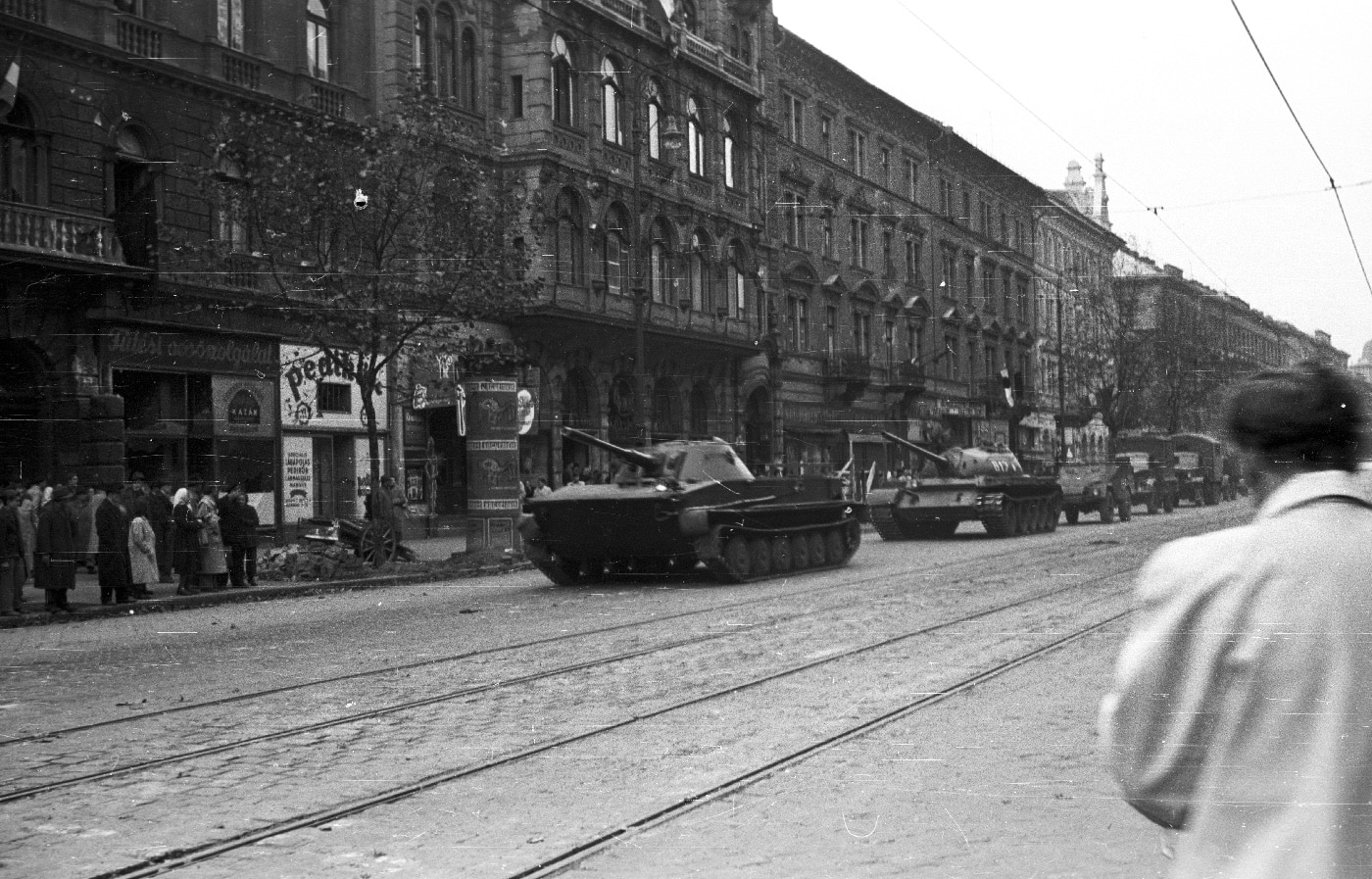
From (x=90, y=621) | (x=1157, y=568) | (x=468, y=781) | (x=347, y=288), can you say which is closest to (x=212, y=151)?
(x=347, y=288)

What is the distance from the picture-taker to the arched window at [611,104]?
34812mm

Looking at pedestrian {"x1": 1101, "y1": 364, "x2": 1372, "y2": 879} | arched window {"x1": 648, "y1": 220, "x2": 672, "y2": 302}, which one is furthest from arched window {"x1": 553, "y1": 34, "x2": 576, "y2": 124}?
pedestrian {"x1": 1101, "y1": 364, "x2": 1372, "y2": 879}

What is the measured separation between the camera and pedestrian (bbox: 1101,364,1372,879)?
6.95 feet

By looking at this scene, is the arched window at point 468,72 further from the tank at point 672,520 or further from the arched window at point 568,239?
the tank at point 672,520

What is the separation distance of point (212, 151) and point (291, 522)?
6.68m

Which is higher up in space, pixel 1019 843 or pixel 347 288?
pixel 347 288

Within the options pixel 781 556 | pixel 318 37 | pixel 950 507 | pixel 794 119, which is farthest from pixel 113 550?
pixel 794 119

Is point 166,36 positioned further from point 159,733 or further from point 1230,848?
point 1230,848

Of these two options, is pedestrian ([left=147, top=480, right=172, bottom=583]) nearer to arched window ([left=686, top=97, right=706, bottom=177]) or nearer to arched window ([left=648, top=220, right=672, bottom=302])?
arched window ([left=648, top=220, right=672, bottom=302])

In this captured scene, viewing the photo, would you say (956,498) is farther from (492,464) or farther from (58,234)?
(58,234)

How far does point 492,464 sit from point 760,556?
556 centimetres

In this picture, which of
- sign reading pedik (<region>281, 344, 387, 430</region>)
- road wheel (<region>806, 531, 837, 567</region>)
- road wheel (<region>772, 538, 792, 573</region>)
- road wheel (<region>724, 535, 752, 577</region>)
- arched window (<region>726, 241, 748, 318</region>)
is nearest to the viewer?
road wheel (<region>724, 535, 752, 577</region>)

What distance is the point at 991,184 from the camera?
2335 inches

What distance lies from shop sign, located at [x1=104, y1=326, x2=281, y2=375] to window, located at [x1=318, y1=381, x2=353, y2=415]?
1450mm
